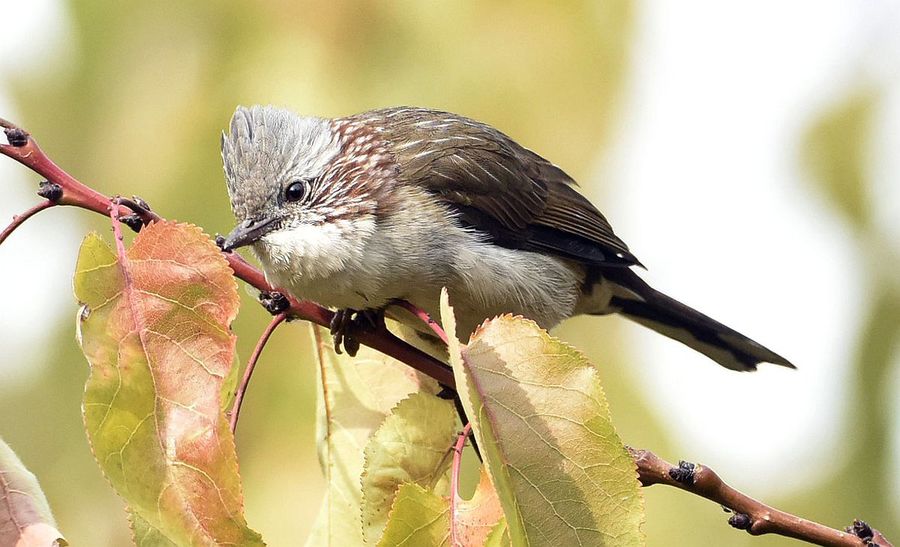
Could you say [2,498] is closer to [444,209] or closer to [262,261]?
[262,261]

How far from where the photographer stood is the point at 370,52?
6145 mm

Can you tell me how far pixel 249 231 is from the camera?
3.76 m

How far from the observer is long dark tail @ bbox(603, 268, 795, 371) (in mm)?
5180

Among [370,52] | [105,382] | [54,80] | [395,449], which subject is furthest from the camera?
[54,80]

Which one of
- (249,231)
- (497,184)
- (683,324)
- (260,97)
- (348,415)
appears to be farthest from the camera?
(260,97)

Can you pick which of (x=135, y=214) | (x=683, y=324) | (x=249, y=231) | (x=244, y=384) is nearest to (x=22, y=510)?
(x=244, y=384)

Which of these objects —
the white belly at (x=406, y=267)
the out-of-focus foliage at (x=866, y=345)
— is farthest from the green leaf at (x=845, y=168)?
the white belly at (x=406, y=267)

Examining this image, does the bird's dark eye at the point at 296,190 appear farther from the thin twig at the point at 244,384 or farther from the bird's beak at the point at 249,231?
the thin twig at the point at 244,384

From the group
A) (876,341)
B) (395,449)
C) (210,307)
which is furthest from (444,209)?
(876,341)

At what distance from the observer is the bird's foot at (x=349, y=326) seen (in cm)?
354

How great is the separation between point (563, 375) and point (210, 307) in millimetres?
857

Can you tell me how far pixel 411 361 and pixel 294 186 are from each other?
1.19 metres

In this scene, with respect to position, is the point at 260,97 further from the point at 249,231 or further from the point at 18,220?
the point at 18,220

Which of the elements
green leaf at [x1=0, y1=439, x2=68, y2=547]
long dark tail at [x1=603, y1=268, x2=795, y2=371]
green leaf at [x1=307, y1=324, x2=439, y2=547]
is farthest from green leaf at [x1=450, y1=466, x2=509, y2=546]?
long dark tail at [x1=603, y1=268, x2=795, y2=371]
